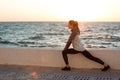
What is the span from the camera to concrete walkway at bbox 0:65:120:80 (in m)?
9.06

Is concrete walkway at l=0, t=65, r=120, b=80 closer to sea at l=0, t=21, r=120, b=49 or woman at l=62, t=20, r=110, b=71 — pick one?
woman at l=62, t=20, r=110, b=71

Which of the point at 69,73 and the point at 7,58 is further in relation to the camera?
the point at 7,58

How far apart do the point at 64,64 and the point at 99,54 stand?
1.14 metres

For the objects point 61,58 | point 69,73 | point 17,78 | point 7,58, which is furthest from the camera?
point 7,58

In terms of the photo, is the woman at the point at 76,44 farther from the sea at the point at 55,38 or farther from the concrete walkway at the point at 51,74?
the sea at the point at 55,38

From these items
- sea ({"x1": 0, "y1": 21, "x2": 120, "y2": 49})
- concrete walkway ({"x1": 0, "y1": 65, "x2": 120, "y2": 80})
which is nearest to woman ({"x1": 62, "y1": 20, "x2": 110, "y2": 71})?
concrete walkway ({"x1": 0, "y1": 65, "x2": 120, "y2": 80})

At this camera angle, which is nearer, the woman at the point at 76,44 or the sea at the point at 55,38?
the woman at the point at 76,44

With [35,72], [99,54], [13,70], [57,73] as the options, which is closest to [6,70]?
[13,70]

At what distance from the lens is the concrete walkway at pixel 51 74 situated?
9062 mm

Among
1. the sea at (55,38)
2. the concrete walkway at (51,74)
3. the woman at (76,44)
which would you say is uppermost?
the woman at (76,44)

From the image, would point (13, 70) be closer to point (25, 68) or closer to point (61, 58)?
point (25, 68)

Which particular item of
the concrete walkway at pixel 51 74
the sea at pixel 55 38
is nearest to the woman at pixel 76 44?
the concrete walkway at pixel 51 74

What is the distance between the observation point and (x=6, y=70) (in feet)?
33.6

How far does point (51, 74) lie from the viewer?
953cm
